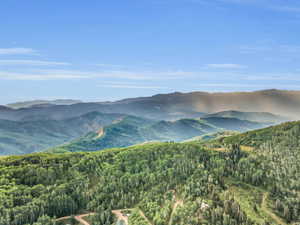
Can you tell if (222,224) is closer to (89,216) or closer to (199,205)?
(199,205)

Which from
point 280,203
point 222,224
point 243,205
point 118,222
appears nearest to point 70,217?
point 118,222

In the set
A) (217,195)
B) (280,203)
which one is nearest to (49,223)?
(217,195)

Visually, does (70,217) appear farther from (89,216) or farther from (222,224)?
(222,224)

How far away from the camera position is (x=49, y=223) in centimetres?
18350

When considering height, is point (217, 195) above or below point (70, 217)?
above

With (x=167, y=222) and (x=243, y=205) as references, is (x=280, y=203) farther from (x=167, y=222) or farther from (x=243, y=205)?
(x=167, y=222)

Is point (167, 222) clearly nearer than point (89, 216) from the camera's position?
Yes

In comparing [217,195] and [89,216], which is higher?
[217,195]

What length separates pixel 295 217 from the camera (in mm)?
193875

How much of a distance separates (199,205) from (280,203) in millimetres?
50949

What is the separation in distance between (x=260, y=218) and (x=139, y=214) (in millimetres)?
68907

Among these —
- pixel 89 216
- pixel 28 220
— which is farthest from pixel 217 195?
pixel 28 220

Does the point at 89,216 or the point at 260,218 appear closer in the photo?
the point at 260,218

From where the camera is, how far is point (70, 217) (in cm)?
19775
